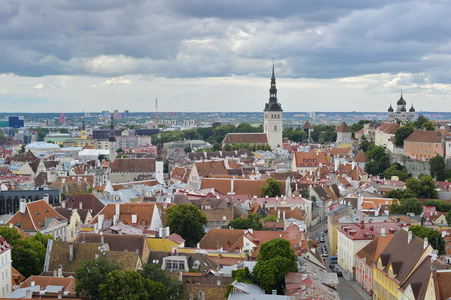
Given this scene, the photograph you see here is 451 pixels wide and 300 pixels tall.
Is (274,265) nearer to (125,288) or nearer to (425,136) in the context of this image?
(125,288)

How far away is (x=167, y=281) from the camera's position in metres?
34.4

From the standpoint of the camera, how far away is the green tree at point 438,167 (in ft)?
290

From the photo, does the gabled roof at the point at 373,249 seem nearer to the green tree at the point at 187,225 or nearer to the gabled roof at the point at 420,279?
the gabled roof at the point at 420,279

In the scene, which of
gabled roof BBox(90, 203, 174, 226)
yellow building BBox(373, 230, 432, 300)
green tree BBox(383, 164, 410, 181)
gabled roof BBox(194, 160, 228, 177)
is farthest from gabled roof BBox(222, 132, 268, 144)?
yellow building BBox(373, 230, 432, 300)

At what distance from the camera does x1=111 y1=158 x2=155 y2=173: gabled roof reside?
108562 mm

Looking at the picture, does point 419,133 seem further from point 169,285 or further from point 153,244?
point 169,285

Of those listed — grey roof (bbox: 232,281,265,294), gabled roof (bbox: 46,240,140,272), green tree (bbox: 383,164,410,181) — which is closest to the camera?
grey roof (bbox: 232,281,265,294)

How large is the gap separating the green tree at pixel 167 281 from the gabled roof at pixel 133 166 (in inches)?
2927

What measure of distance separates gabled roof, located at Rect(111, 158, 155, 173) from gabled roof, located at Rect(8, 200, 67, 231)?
5065 centimetres

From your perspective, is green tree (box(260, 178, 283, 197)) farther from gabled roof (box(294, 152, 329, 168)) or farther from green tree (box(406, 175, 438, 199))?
gabled roof (box(294, 152, 329, 168))

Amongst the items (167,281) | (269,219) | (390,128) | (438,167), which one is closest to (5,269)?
(167,281)

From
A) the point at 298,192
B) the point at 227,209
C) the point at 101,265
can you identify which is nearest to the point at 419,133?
the point at 298,192

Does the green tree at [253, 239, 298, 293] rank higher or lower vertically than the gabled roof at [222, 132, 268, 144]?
lower

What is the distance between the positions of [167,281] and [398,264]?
51.7 feet
